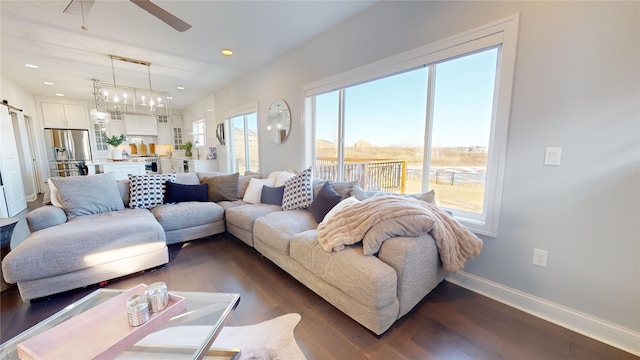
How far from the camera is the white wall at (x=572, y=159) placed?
138cm

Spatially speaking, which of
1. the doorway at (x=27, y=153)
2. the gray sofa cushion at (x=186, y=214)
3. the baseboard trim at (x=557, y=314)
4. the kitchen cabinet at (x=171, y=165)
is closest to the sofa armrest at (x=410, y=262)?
the baseboard trim at (x=557, y=314)

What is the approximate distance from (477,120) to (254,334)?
2.41 m

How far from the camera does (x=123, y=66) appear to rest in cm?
421

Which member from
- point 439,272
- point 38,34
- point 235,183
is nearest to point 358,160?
point 439,272

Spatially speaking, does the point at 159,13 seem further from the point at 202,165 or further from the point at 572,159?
the point at 202,165

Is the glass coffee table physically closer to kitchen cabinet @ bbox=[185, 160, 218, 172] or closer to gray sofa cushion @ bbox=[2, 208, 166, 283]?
gray sofa cushion @ bbox=[2, 208, 166, 283]

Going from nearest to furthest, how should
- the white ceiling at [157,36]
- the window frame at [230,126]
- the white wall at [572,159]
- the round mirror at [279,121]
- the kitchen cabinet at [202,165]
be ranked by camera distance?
1. the white wall at [572,159]
2. the white ceiling at [157,36]
3. the round mirror at [279,121]
4. the window frame at [230,126]
5. the kitchen cabinet at [202,165]

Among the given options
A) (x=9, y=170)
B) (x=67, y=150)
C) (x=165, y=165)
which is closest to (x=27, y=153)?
(x=9, y=170)

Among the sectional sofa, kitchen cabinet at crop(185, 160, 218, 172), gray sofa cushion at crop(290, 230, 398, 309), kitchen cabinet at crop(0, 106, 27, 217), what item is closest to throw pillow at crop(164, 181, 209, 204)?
the sectional sofa

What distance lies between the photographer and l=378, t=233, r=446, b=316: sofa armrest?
1508 mm

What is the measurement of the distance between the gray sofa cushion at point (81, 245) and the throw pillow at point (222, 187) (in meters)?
1.05

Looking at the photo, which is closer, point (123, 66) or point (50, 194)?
point (50, 194)

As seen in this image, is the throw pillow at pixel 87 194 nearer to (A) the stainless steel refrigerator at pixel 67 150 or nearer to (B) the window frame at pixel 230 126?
(B) the window frame at pixel 230 126

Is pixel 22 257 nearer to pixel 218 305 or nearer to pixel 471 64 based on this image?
pixel 218 305
